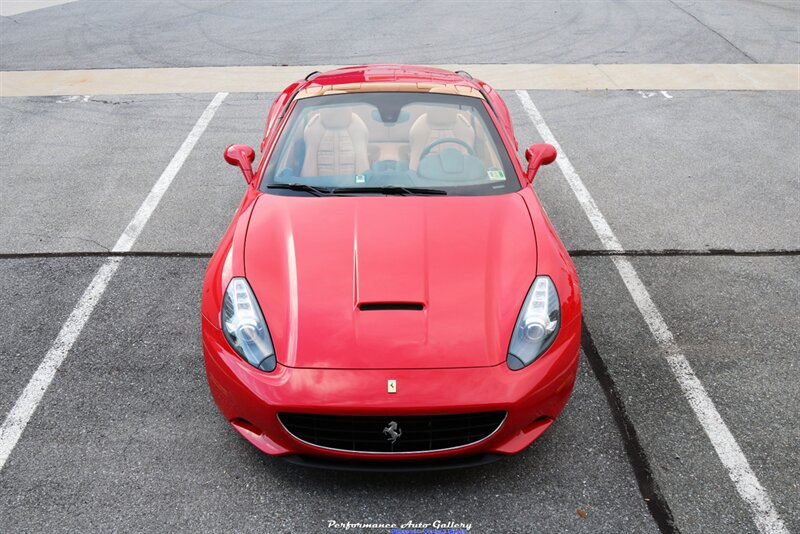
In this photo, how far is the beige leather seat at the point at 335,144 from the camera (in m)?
4.19

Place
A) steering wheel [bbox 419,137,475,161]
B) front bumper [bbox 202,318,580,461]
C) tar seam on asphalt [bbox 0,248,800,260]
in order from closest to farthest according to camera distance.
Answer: front bumper [bbox 202,318,580,461] < steering wheel [bbox 419,137,475,161] < tar seam on asphalt [bbox 0,248,800,260]

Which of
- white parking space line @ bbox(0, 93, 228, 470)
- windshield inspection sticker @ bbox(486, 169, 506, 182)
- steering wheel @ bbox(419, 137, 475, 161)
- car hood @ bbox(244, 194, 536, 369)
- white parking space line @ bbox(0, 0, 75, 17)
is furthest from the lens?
white parking space line @ bbox(0, 0, 75, 17)

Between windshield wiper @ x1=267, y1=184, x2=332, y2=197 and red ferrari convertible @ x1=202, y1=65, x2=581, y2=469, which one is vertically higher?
windshield wiper @ x1=267, y1=184, x2=332, y2=197

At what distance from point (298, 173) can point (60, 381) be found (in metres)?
1.76

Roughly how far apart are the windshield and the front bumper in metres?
1.20

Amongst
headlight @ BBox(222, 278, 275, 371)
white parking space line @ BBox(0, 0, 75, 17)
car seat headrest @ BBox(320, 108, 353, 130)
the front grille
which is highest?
car seat headrest @ BBox(320, 108, 353, 130)

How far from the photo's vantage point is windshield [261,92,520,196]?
159 inches

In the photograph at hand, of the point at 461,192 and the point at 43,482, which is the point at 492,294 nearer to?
the point at 461,192

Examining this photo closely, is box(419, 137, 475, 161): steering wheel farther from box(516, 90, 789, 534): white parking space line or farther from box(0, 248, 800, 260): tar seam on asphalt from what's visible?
box(516, 90, 789, 534): white parking space line

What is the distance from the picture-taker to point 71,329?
441cm

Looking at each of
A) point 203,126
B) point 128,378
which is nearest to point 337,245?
point 128,378

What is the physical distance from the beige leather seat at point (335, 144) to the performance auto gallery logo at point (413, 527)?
1.95m

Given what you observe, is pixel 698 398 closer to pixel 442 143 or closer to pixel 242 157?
pixel 442 143

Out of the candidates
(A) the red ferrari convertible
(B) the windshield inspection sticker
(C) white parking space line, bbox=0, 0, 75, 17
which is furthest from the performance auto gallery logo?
(C) white parking space line, bbox=0, 0, 75, 17
